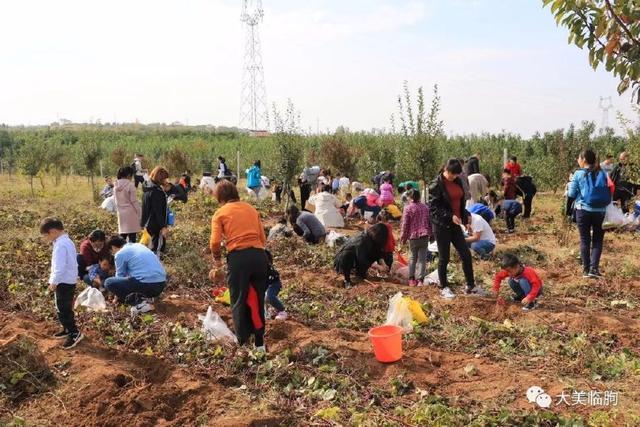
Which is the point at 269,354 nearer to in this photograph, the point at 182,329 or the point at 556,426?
the point at 182,329

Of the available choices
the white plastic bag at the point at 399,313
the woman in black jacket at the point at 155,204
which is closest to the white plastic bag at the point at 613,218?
the white plastic bag at the point at 399,313

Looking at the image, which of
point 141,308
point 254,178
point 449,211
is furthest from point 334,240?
point 254,178

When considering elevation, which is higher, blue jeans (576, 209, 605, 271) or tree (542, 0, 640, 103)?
tree (542, 0, 640, 103)

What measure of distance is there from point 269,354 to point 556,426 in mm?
2346

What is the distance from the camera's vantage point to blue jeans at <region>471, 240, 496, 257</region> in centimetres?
848

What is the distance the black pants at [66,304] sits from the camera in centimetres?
505

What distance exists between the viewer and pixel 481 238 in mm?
8484

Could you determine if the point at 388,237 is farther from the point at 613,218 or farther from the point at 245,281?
the point at 613,218

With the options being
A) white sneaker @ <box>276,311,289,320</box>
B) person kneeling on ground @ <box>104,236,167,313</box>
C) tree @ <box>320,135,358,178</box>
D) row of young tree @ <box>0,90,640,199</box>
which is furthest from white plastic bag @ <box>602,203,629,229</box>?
tree @ <box>320,135,358,178</box>

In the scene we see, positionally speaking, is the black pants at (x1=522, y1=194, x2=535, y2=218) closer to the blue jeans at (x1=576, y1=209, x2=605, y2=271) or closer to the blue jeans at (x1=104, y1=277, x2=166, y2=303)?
the blue jeans at (x1=576, y1=209, x2=605, y2=271)

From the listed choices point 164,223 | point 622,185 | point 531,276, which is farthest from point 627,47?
Answer: point 622,185

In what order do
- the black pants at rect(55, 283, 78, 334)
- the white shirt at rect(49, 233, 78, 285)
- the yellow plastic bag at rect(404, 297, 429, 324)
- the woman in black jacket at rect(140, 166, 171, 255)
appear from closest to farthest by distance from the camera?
the white shirt at rect(49, 233, 78, 285), the black pants at rect(55, 283, 78, 334), the yellow plastic bag at rect(404, 297, 429, 324), the woman in black jacket at rect(140, 166, 171, 255)

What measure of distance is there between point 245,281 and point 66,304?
5.81 feet

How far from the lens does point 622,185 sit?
11.8 metres
